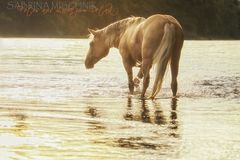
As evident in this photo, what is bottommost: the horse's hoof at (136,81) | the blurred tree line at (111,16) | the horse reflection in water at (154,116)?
the horse reflection in water at (154,116)

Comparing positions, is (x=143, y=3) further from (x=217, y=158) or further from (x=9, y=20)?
(x=217, y=158)

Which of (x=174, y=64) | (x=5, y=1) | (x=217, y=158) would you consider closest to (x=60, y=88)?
(x=174, y=64)

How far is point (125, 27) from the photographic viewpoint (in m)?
16.0

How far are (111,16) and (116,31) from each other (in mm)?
120127

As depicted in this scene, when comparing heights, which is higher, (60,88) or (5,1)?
(5,1)

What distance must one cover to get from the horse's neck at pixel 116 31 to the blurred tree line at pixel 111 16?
303ft

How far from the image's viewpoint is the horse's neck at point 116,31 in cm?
1597

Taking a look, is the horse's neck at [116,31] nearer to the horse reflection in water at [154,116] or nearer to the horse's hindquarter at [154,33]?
the horse's hindquarter at [154,33]

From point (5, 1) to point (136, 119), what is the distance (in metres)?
111

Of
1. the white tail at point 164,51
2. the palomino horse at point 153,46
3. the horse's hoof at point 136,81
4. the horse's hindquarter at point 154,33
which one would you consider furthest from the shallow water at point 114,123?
the horse's hindquarter at point 154,33

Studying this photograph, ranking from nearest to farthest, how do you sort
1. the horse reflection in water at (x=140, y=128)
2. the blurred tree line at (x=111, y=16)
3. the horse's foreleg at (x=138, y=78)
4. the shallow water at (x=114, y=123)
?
1. the shallow water at (x=114, y=123)
2. the horse reflection in water at (x=140, y=128)
3. the horse's foreleg at (x=138, y=78)
4. the blurred tree line at (x=111, y=16)

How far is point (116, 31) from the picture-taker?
16547 millimetres

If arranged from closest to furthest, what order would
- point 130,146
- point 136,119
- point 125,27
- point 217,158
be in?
point 217,158, point 130,146, point 136,119, point 125,27

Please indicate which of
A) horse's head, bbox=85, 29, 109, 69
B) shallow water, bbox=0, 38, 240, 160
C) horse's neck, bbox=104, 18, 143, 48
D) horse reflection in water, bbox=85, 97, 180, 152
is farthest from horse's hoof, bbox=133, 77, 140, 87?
horse reflection in water, bbox=85, 97, 180, 152
